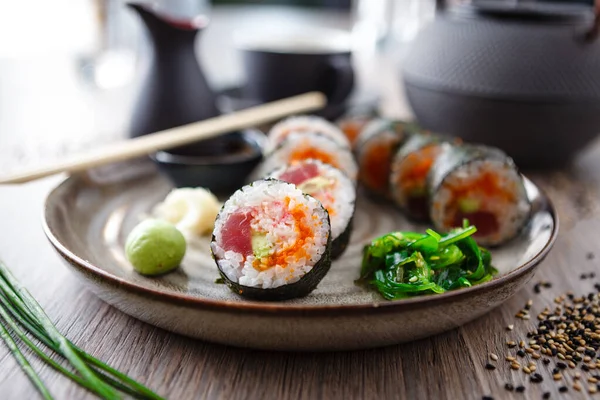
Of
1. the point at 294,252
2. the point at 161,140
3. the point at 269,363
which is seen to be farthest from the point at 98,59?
the point at 269,363

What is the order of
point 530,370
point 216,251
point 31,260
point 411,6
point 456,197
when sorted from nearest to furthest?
point 530,370 < point 216,251 < point 31,260 < point 456,197 < point 411,6

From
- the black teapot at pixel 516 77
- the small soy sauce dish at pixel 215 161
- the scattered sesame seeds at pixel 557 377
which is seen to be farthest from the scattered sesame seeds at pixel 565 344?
the small soy sauce dish at pixel 215 161

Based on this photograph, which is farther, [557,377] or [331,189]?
[331,189]

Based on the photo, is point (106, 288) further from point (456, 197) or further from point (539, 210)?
point (539, 210)

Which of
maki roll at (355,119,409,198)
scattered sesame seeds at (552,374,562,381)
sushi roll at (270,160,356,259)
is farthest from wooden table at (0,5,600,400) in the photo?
maki roll at (355,119,409,198)

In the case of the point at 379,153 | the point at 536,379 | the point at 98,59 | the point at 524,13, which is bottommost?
the point at 98,59

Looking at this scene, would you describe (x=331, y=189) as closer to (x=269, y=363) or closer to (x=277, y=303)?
(x=277, y=303)

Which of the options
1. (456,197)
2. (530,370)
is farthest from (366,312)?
(456,197)
